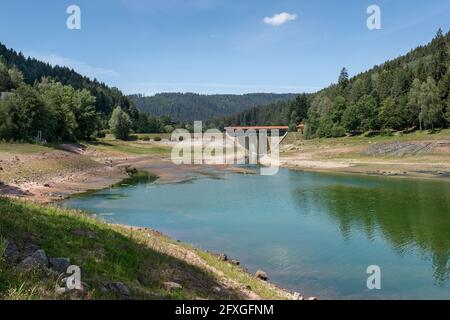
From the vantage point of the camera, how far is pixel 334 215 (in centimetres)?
4334

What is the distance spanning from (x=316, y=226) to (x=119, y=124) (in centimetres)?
14053

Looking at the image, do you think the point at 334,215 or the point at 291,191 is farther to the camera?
the point at 291,191

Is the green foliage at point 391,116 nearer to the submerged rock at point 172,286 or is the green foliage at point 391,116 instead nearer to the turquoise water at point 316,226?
the turquoise water at point 316,226

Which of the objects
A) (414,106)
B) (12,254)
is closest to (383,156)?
(414,106)

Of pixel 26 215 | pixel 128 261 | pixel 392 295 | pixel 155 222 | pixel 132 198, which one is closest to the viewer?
pixel 128 261

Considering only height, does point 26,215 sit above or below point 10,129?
below

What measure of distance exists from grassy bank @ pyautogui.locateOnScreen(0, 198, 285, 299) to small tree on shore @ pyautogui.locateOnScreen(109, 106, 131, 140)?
150936 mm

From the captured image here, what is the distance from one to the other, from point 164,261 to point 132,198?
36.1m

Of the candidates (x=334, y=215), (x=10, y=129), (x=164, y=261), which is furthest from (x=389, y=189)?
(x=10, y=129)

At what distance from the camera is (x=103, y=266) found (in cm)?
1467

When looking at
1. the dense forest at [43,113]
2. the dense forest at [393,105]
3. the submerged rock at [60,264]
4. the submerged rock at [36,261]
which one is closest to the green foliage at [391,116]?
the dense forest at [393,105]

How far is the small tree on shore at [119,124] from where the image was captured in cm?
16712

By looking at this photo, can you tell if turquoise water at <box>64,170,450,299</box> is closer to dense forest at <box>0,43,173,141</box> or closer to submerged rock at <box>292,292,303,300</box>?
submerged rock at <box>292,292,303,300</box>
